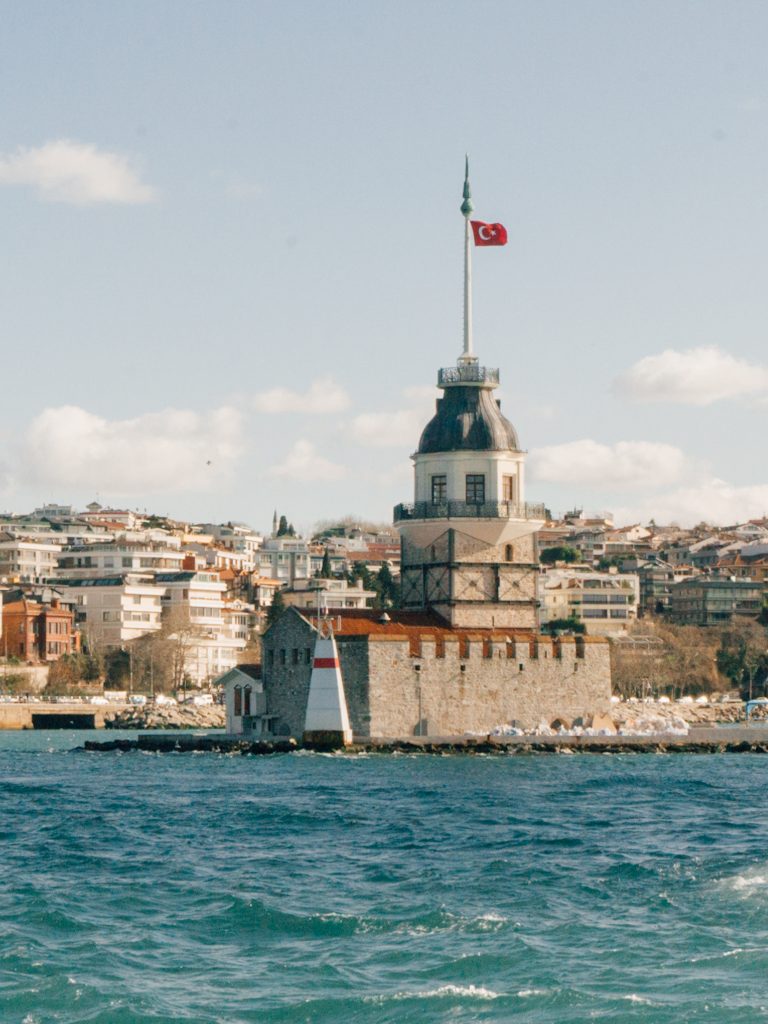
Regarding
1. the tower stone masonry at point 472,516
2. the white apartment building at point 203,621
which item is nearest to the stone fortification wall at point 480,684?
the tower stone masonry at point 472,516

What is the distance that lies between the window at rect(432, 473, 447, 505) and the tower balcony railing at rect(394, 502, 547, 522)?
0.94 ft

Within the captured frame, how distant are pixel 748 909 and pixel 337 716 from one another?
36485 mm

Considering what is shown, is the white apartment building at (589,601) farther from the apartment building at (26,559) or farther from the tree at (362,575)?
the apartment building at (26,559)

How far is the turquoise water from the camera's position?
21.2 metres

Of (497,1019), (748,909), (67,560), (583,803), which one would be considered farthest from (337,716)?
(67,560)

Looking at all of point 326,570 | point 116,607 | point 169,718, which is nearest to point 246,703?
point 169,718

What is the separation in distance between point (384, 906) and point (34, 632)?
99.1 m

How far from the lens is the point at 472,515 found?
6619cm

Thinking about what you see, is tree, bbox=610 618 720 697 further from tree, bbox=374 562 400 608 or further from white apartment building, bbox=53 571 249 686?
white apartment building, bbox=53 571 249 686

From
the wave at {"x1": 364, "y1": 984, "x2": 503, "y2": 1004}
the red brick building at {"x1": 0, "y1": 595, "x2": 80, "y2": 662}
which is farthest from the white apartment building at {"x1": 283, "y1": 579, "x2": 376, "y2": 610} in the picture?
the wave at {"x1": 364, "y1": 984, "x2": 503, "y2": 1004}

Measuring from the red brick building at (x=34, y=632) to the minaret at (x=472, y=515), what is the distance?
5879 centimetres

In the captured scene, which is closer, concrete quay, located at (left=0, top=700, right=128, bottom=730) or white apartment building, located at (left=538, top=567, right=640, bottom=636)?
concrete quay, located at (left=0, top=700, right=128, bottom=730)

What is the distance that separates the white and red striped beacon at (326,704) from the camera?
6153cm

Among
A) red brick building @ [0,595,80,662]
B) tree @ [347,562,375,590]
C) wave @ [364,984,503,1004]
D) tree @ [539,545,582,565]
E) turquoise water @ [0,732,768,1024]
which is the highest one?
tree @ [539,545,582,565]
